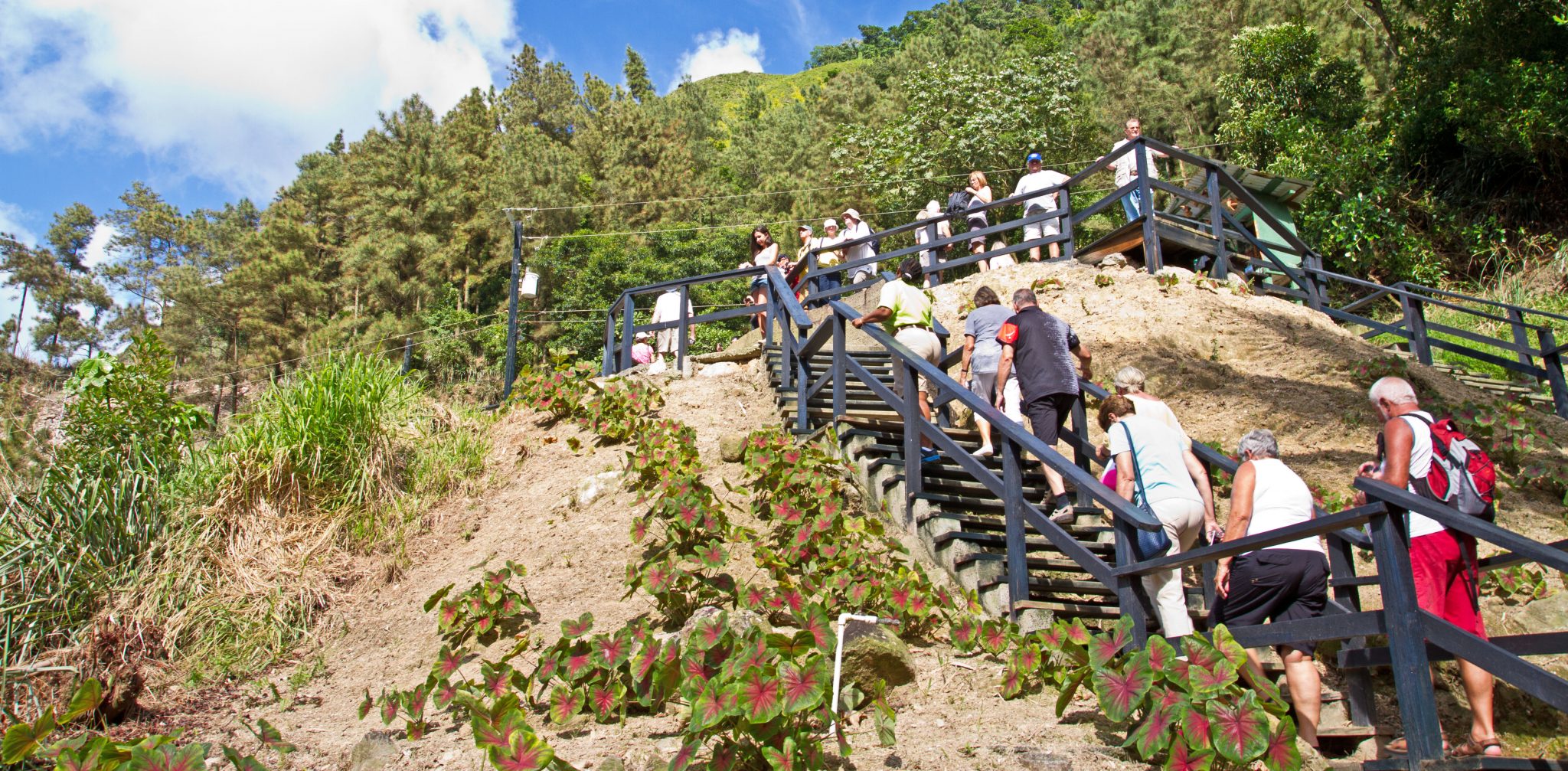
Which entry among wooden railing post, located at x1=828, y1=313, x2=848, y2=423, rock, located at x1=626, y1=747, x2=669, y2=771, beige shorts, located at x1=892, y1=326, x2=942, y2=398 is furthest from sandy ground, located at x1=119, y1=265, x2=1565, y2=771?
beige shorts, located at x1=892, y1=326, x2=942, y2=398

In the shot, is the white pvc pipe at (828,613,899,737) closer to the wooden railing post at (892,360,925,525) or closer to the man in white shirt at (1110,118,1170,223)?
the wooden railing post at (892,360,925,525)

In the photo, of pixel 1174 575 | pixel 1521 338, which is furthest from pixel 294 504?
pixel 1521 338

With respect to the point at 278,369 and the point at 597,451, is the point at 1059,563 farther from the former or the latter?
the point at 278,369

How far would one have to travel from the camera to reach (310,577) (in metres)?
6.37

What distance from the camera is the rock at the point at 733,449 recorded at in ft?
23.2

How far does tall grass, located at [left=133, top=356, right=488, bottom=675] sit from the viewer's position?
19.1 ft

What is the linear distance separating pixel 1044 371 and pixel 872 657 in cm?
252

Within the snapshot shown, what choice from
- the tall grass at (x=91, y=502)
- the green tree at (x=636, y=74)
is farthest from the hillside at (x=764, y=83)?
the tall grass at (x=91, y=502)

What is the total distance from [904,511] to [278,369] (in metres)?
30.7

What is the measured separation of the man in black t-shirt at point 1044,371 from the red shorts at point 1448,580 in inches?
77.9

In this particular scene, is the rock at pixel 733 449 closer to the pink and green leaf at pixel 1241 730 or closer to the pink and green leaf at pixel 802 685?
the pink and green leaf at pixel 802 685

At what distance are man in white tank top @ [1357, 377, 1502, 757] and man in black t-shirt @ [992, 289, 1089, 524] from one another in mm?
1643

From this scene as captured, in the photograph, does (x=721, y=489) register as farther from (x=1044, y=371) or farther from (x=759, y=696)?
(x=759, y=696)

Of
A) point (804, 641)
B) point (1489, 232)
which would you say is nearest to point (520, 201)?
point (1489, 232)
